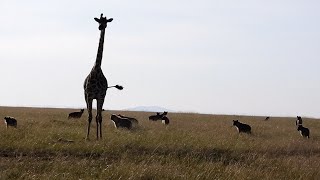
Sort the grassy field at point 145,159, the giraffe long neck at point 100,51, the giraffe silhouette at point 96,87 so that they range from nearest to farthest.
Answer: the grassy field at point 145,159 → the giraffe silhouette at point 96,87 → the giraffe long neck at point 100,51

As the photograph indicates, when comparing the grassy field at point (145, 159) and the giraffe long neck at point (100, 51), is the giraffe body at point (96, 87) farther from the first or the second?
the grassy field at point (145, 159)

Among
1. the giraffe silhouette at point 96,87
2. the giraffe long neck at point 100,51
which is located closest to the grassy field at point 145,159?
the giraffe silhouette at point 96,87

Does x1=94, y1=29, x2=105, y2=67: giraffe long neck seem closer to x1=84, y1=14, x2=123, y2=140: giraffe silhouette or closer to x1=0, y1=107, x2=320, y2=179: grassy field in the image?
x1=84, y1=14, x2=123, y2=140: giraffe silhouette

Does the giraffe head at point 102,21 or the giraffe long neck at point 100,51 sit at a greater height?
the giraffe head at point 102,21

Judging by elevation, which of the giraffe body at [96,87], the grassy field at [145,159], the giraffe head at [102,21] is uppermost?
the giraffe head at [102,21]

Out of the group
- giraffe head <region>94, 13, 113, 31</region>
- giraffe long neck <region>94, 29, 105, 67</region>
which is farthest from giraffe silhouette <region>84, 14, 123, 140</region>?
giraffe head <region>94, 13, 113, 31</region>

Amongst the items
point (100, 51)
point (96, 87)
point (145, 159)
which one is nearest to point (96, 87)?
point (96, 87)

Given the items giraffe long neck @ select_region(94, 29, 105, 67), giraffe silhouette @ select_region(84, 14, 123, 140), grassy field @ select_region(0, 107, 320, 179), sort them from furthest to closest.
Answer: giraffe long neck @ select_region(94, 29, 105, 67), giraffe silhouette @ select_region(84, 14, 123, 140), grassy field @ select_region(0, 107, 320, 179)

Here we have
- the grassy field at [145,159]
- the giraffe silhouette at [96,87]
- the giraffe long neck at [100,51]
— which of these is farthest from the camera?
the giraffe long neck at [100,51]


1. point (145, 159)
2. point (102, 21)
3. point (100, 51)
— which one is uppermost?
point (102, 21)

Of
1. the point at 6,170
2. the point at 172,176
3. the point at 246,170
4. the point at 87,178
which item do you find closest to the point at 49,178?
the point at 87,178

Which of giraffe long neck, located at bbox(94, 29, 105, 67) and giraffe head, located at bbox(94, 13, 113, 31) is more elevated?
giraffe head, located at bbox(94, 13, 113, 31)

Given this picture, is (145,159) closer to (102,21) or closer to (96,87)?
(96,87)

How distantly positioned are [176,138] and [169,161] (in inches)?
232
